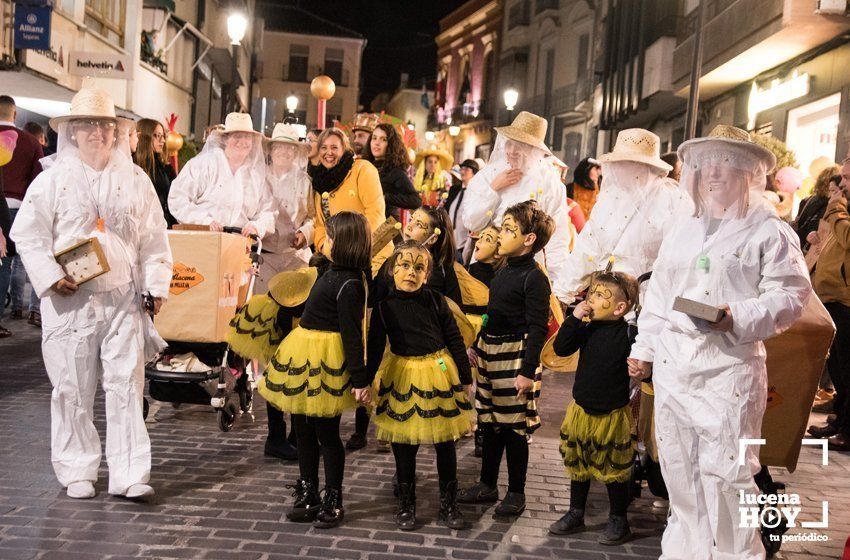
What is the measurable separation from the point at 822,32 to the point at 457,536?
1132 cm

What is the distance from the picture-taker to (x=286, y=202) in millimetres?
7754

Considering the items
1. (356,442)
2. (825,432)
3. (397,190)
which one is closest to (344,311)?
(356,442)

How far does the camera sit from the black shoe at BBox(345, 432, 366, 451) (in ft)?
22.2

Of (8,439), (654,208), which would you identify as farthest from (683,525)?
(8,439)

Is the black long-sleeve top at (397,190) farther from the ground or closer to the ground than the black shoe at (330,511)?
farther from the ground

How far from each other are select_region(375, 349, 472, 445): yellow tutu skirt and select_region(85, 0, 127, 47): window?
17.4 meters

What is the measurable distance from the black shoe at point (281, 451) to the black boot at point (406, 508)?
1381 mm

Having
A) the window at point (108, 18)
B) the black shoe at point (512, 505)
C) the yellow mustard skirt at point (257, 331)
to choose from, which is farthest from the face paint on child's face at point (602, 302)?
the window at point (108, 18)

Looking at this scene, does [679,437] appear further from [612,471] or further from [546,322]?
[546,322]

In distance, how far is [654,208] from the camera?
586 centimetres

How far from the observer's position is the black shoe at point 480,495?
5.61m

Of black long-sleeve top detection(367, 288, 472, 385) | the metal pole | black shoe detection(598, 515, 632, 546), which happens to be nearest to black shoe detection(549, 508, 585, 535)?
black shoe detection(598, 515, 632, 546)

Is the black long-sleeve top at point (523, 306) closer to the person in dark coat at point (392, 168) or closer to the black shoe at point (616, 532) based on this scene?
the black shoe at point (616, 532)

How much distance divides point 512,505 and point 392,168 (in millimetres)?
3647
